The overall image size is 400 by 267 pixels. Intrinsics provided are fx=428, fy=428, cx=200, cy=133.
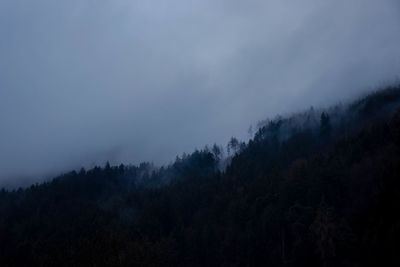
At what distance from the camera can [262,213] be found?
92188 mm

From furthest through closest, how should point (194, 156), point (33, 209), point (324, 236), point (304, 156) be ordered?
point (194, 156), point (33, 209), point (304, 156), point (324, 236)

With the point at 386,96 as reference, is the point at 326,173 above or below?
below

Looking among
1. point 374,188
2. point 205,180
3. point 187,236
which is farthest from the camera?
point 205,180

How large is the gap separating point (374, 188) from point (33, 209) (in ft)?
425

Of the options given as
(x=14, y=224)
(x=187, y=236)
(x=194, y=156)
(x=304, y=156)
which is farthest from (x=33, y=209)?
(x=304, y=156)

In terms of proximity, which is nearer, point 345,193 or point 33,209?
point 345,193

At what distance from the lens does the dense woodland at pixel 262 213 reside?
5959 cm

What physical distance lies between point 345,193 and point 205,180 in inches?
2402

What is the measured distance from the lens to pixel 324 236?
222 ft

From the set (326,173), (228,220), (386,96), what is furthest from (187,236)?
(386,96)

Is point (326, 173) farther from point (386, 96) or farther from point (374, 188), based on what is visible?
point (386, 96)

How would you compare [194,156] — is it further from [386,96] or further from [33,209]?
[386,96]

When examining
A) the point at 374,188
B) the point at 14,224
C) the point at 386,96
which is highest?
the point at 386,96

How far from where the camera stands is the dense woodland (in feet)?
196
